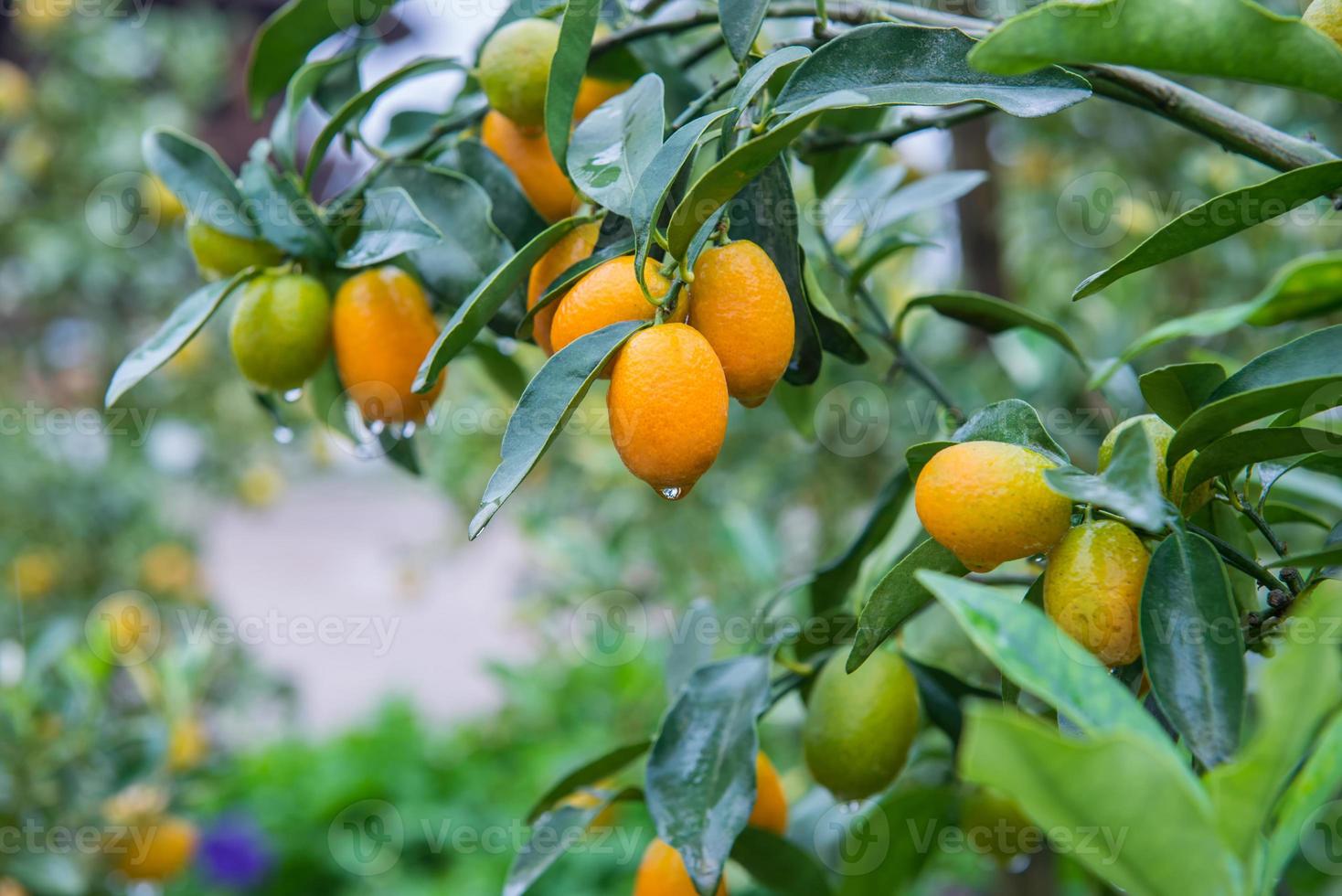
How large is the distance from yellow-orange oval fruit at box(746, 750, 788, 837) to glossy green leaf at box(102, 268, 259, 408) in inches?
14.1

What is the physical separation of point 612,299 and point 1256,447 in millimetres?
238

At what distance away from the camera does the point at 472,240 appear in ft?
1.65

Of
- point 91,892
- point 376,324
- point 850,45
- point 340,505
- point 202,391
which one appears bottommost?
point 340,505

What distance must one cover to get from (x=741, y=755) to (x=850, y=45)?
305mm

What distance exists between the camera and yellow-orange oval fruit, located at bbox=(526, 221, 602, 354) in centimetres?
47

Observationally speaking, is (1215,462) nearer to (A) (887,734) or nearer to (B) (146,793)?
(A) (887,734)

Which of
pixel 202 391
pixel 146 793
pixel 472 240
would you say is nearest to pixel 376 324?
pixel 472 240

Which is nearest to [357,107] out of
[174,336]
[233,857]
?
[174,336]

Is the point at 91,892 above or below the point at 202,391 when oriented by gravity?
above

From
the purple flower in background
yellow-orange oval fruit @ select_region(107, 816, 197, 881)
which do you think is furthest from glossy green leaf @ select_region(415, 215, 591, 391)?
the purple flower in background

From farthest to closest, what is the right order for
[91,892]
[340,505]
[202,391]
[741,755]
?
[340,505] < [202,391] < [91,892] < [741,755]

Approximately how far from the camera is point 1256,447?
0.40 metres

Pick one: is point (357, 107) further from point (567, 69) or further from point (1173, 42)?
point (1173, 42)

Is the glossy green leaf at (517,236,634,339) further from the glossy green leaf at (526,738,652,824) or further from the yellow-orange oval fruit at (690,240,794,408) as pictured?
the glossy green leaf at (526,738,652,824)
